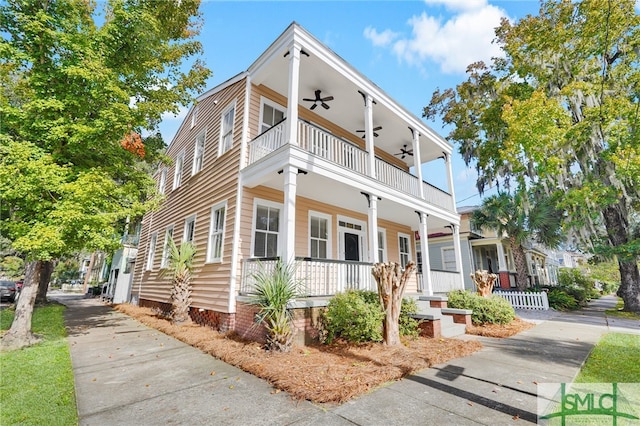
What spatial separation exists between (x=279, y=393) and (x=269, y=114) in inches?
305

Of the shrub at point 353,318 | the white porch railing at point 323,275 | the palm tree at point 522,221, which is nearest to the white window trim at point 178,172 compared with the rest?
the white porch railing at point 323,275

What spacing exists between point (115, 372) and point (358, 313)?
4198 mm

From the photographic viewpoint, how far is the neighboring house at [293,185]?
23.3 ft

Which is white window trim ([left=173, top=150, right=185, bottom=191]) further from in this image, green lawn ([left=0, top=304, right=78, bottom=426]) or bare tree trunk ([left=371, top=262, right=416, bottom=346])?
bare tree trunk ([left=371, top=262, right=416, bottom=346])

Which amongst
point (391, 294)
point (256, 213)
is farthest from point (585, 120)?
point (256, 213)

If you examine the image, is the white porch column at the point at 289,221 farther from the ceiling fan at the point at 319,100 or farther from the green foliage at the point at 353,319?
the ceiling fan at the point at 319,100

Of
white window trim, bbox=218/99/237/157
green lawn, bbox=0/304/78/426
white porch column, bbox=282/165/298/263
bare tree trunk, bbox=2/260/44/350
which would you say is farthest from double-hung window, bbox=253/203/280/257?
bare tree trunk, bbox=2/260/44/350

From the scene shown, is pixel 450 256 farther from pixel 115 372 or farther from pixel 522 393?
pixel 115 372

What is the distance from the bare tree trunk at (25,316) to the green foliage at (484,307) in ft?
34.9

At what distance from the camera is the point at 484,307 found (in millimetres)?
8547

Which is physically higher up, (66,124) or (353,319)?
(66,124)

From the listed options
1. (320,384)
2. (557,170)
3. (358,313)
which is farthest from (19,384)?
(557,170)

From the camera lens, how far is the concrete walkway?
299 centimetres

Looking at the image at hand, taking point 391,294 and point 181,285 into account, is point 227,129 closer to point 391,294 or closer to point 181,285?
point 181,285
